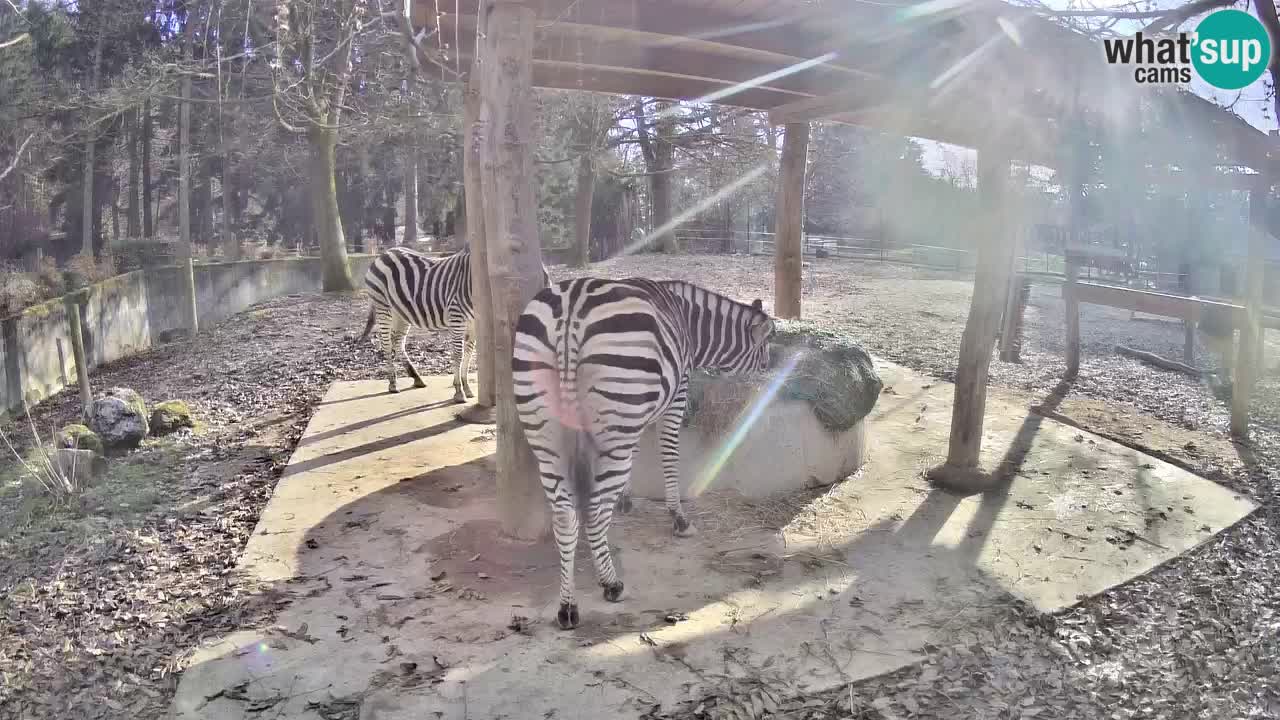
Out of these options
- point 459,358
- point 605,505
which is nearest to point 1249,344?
point 605,505

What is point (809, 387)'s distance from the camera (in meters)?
6.23

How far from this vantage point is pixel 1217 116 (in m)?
6.66

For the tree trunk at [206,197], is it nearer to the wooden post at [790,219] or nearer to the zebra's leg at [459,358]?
the zebra's leg at [459,358]

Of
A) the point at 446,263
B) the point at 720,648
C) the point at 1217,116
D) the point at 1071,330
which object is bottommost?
the point at 720,648

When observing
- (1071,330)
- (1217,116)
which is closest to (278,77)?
(1217,116)

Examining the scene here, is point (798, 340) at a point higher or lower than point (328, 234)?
lower

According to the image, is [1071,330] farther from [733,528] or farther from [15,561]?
[15,561]

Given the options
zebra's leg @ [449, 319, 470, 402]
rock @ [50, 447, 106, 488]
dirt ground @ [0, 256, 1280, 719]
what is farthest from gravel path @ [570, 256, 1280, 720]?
zebra's leg @ [449, 319, 470, 402]

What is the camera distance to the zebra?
29.5 ft

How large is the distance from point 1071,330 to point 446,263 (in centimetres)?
802

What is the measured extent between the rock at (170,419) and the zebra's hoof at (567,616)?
216 inches

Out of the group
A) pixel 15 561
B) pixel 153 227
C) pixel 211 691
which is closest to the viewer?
pixel 211 691

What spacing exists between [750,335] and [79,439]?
5785mm

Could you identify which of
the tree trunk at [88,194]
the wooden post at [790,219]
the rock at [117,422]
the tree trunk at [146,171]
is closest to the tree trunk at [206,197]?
the tree trunk at [146,171]
